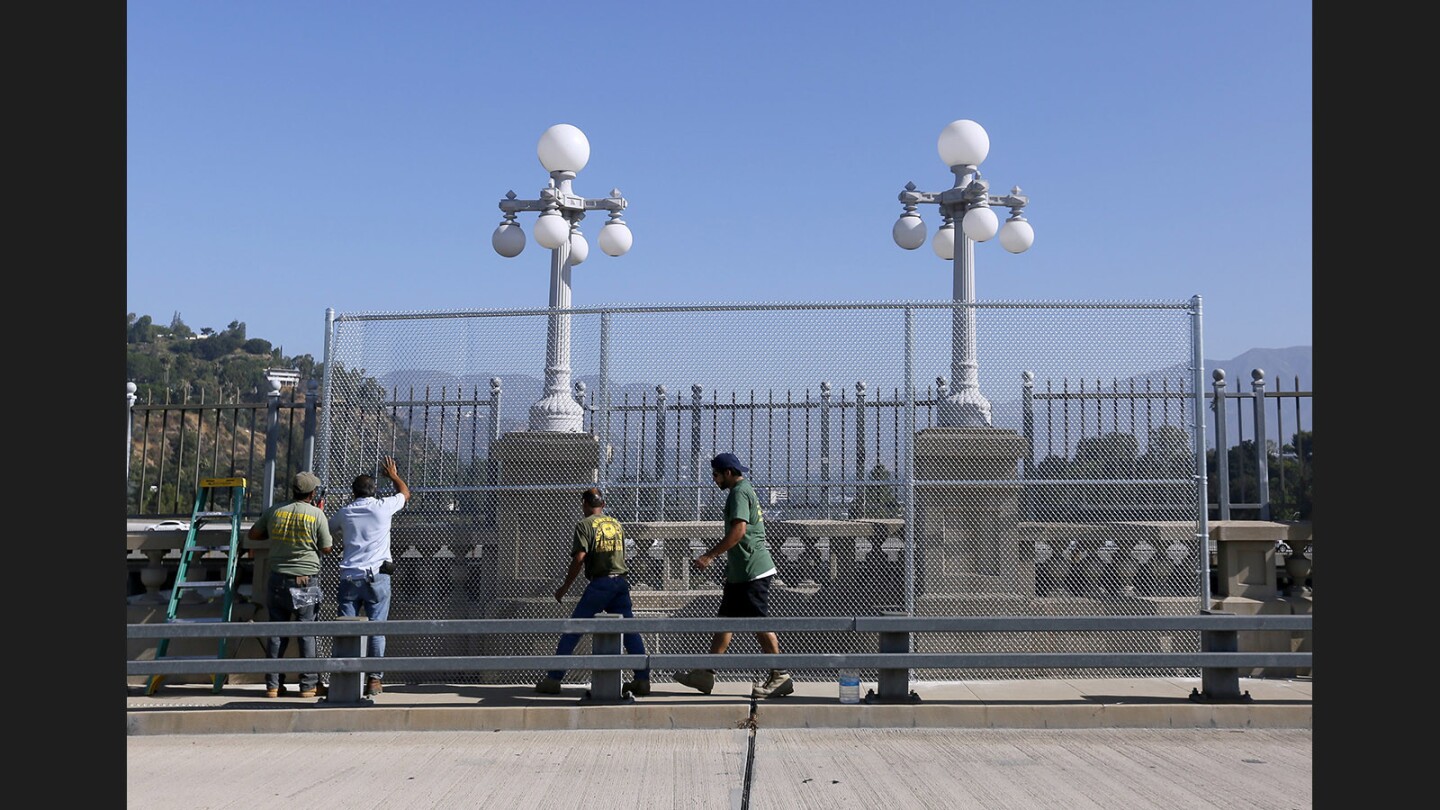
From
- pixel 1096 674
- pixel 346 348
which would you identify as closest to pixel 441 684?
pixel 346 348

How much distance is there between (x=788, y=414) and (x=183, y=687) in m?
5.55

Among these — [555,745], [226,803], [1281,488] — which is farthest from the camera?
[1281,488]

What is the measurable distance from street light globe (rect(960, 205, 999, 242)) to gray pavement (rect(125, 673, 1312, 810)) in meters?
4.42

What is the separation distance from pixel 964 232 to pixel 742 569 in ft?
14.9

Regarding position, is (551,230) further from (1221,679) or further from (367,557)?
(1221,679)

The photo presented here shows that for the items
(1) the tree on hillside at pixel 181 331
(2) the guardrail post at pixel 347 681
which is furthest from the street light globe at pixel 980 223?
(1) the tree on hillside at pixel 181 331

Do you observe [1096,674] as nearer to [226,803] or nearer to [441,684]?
[441,684]

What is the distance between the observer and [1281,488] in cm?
1055

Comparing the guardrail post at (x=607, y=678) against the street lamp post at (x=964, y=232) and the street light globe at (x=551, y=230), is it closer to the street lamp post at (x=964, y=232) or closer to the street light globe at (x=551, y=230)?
the street lamp post at (x=964, y=232)

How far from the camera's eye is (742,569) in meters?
8.15

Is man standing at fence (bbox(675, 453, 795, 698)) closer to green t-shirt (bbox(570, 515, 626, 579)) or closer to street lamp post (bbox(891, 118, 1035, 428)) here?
green t-shirt (bbox(570, 515, 626, 579))

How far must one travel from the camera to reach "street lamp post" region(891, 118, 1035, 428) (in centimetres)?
900

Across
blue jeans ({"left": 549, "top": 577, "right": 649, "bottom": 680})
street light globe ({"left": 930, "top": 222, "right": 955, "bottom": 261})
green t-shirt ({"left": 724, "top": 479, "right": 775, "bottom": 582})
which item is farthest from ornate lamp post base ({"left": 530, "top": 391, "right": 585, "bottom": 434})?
street light globe ({"left": 930, "top": 222, "right": 955, "bottom": 261})

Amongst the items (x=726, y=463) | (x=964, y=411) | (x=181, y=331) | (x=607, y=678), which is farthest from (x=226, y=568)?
(x=181, y=331)
